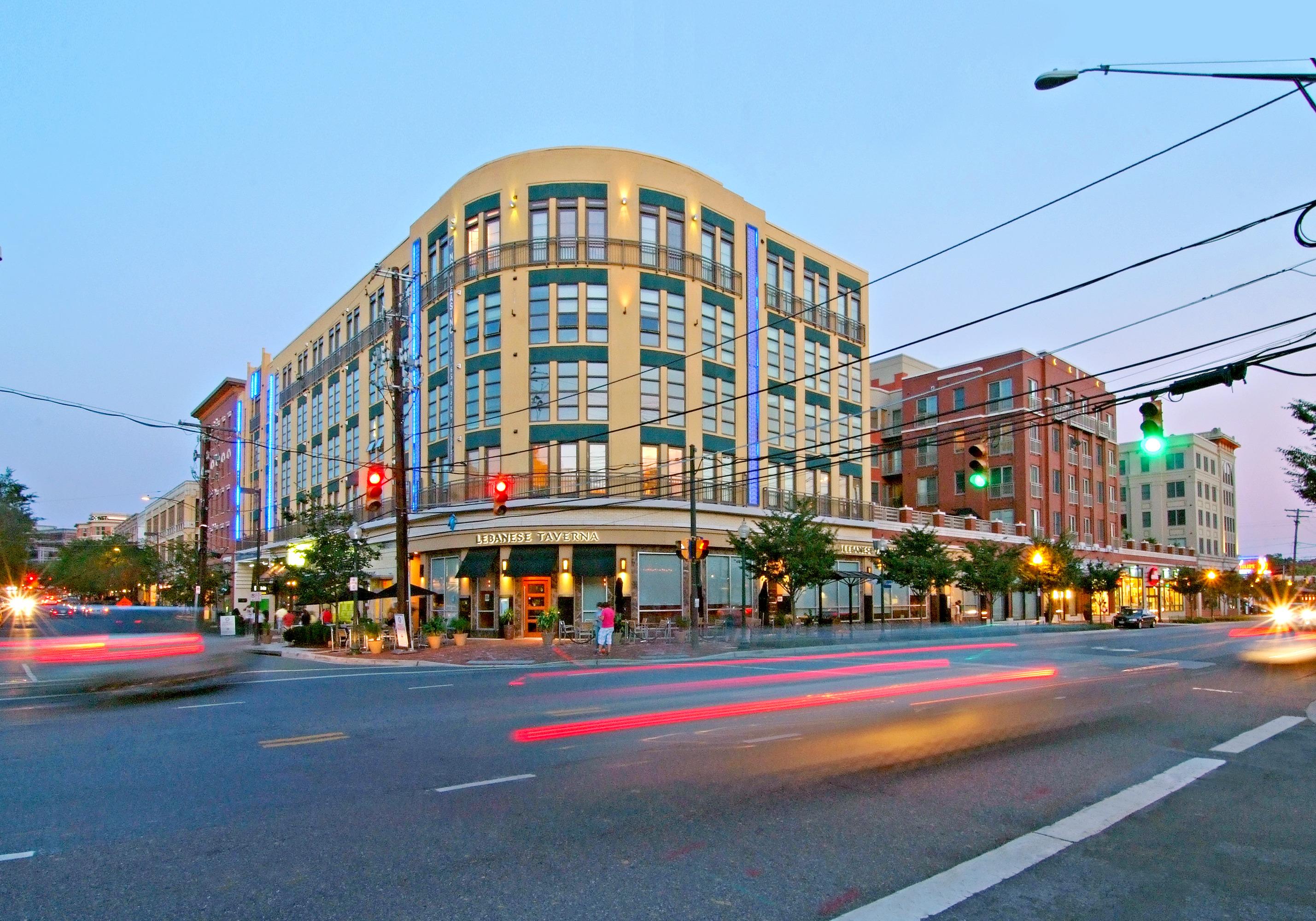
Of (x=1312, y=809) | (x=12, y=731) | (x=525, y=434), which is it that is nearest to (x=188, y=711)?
(x=12, y=731)

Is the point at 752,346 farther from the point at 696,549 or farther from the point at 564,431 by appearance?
the point at 696,549

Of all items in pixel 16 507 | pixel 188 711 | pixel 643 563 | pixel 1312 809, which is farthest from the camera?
pixel 16 507

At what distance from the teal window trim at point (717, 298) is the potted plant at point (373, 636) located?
20247 mm

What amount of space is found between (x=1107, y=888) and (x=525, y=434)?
32.8 metres

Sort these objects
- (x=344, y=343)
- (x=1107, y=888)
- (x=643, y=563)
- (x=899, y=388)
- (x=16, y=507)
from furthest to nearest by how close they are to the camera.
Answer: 1. (x=16, y=507)
2. (x=899, y=388)
3. (x=344, y=343)
4. (x=643, y=563)
5. (x=1107, y=888)

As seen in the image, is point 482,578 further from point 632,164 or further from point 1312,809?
point 1312,809

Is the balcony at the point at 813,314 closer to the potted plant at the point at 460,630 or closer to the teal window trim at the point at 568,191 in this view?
the teal window trim at the point at 568,191

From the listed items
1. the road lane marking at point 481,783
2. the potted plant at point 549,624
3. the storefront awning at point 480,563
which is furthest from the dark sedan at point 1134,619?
the road lane marking at point 481,783

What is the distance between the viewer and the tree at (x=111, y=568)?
82.1 meters

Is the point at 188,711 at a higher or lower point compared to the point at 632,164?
lower

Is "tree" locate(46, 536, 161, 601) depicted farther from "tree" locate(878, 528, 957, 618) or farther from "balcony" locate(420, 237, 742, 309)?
"tree" locate(878, 528, 957, 618)

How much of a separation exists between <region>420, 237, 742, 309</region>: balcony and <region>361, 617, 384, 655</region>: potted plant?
16.3 metres

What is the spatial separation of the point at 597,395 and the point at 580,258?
5.99m

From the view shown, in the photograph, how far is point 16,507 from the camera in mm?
74062
